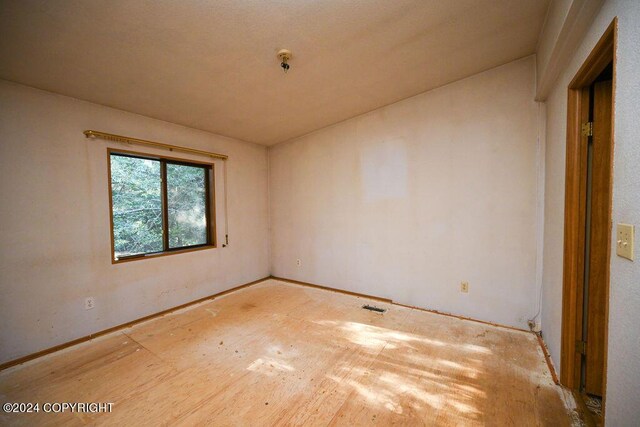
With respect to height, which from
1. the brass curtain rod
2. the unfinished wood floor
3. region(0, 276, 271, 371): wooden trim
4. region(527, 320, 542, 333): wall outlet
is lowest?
the unfinished wood floor

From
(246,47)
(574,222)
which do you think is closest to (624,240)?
(574,222)

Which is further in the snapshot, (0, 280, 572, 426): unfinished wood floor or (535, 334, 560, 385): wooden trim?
(535, 334, 560, 385): wooden trim

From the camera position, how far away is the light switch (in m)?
0.89

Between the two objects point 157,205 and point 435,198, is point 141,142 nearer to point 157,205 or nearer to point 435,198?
point 157,205

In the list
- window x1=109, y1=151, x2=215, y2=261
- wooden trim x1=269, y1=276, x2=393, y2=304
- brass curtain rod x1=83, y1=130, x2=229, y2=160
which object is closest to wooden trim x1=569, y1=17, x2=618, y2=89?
wooden trim x1=269, y1=276, x2=393, y2=304

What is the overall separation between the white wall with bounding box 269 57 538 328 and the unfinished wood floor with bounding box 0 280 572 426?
0.49 meters

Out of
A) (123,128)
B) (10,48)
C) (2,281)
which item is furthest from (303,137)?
(2,281)

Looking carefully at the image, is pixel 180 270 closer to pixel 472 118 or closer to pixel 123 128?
pixel 123 128

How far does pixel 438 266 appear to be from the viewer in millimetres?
2969

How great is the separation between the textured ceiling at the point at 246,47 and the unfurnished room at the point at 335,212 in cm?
2

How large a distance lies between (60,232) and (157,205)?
2.92 feet

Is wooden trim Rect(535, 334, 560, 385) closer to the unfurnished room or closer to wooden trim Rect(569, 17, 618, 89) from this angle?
the unfurnished room

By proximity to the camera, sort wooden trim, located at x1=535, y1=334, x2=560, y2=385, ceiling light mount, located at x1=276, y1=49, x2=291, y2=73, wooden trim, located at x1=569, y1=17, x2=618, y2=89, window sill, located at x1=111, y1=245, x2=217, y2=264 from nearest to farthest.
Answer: wooden trim, located at x1=569, y1=17, x2=618, y2=89, wooden trim, located at x1=535, y1=334, x2=560, y2=385, ceiling light mount, located at x1=276, y1=49, x2=291, y2=73, window sill, located at x1=111, y1=245, x2=217, y2=264

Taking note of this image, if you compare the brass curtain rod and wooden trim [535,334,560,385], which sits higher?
the brass curtain rod
